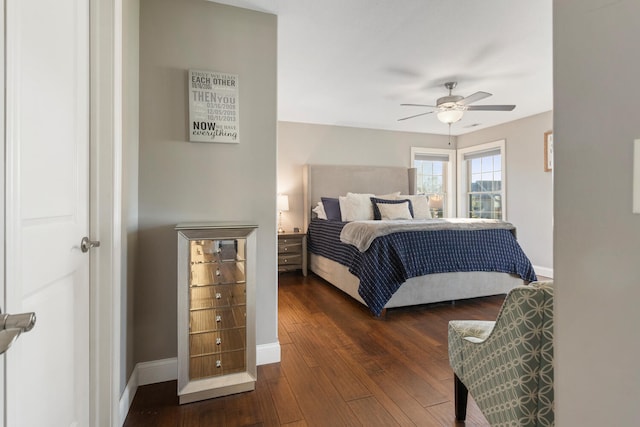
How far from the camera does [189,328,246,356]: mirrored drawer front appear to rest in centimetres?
172

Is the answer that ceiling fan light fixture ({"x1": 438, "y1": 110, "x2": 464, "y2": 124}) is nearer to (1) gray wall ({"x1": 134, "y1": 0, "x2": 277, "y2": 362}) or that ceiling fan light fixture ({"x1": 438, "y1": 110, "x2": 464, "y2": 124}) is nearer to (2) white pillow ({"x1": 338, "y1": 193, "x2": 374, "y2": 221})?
(2) white pillow ({"x1": 338, "y1": 193, "x2": 374, "y2": 221})

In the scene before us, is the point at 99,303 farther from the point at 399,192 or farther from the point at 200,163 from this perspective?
the point at 399,192

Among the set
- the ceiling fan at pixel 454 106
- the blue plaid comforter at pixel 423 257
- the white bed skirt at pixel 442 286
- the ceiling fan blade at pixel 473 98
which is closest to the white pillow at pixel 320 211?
the blue plaid comforter at pixel 423 257

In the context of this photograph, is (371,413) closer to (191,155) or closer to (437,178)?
(191,155)

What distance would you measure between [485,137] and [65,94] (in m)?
6.01

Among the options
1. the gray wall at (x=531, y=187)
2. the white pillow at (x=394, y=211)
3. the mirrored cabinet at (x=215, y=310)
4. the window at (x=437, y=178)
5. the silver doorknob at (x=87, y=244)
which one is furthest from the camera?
the window at (x=437, y=178)

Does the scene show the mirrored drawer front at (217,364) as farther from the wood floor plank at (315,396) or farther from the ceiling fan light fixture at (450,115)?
the ceiling fan light fixture at (450,115)

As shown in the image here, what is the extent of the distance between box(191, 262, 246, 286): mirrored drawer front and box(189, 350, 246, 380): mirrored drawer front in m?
0.43

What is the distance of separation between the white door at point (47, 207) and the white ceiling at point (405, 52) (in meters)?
1.30

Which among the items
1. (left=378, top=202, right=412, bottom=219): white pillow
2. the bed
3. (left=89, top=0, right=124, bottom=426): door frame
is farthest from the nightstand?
(left=89, top=0, right=124, bottom=426): door frame

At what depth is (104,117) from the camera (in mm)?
1314

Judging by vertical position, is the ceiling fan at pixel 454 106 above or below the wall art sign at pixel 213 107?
above

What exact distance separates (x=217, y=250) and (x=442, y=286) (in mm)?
2355

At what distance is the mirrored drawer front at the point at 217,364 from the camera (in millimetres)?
1712
